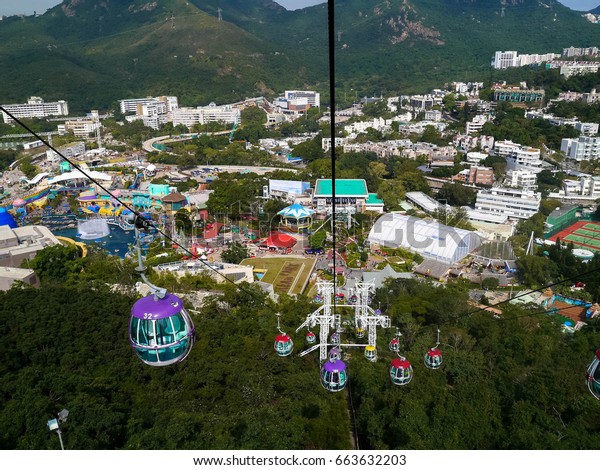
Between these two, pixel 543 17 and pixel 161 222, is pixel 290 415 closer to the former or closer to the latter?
pixel 161 222

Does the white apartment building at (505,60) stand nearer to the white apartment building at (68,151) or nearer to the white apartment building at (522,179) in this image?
the white apartment building at (522,179)

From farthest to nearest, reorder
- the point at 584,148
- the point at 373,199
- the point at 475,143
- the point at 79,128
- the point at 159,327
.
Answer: the point at 79,128 → the point at 475,143 → the point at 584,148 → the point at 373,199 → the point at 159,327

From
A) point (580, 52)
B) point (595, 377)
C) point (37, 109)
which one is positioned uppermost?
point (580, 52)

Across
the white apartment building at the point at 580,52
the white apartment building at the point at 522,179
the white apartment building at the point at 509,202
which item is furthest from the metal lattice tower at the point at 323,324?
the white apartment building at the point at 580,52

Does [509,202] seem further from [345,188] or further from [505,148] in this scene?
[505,148]

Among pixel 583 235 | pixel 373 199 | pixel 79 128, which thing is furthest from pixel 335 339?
pixel 79 128

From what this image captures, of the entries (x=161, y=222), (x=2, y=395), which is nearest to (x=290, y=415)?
(x=2, y=395)
